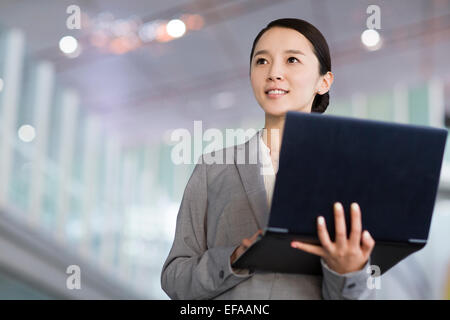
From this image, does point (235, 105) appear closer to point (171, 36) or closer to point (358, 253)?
point (171, 36)

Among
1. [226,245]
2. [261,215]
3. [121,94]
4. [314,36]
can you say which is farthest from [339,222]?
[121,94]

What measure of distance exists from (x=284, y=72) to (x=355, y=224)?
51 cm

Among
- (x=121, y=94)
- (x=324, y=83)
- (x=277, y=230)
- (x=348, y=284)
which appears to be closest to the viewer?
(x=277, y=230)

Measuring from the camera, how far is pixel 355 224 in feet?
3.92

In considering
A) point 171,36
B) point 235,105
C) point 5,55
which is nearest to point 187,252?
point 5,55

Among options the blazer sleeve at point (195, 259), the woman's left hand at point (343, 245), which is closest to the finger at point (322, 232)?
the woman's left hand at point (343, 245)

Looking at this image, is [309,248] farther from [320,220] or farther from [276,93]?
[276,93]

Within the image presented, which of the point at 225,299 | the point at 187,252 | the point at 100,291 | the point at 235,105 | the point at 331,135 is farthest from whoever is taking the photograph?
the point at 235,105

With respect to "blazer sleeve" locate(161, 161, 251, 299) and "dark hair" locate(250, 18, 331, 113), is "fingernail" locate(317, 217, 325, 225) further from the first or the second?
"dark hair" locate(250, 18, 331, 113)

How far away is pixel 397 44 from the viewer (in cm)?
664

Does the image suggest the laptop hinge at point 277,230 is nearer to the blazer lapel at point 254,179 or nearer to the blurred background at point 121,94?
the blazer lapel at point 254,179

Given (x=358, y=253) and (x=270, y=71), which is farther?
(x=270, y=71)

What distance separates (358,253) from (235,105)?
23.1 feet

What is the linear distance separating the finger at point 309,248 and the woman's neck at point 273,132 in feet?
1.32
